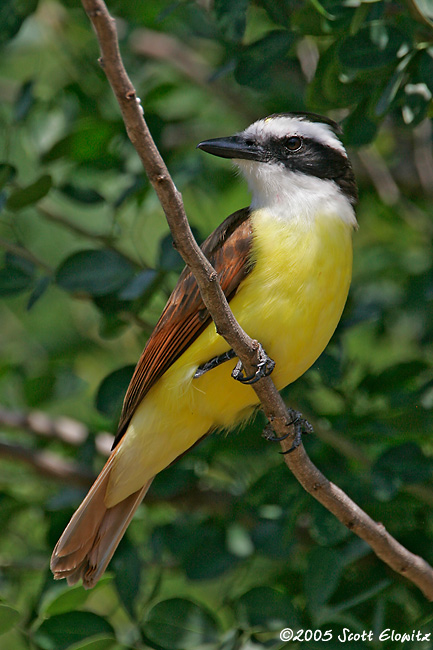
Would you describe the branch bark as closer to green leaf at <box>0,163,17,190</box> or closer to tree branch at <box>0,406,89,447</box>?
green leaf at <box>0,163,17,190</box>

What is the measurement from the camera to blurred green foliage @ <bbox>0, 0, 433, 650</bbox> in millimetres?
3029

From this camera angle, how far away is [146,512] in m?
4.11

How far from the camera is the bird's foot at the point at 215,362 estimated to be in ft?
9.71

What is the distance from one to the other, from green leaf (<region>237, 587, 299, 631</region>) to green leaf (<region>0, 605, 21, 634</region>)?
813 mm

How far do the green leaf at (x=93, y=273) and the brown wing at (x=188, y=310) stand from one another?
317 mm

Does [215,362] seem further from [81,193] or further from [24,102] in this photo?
[24,102]

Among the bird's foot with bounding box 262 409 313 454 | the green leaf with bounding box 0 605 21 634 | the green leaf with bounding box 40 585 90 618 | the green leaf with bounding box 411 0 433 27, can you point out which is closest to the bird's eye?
the green leaf with bounding box 411 0 433 27

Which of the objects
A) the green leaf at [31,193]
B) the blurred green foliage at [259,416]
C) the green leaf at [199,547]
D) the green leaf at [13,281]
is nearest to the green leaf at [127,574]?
the blurred green foliage at [259,416]

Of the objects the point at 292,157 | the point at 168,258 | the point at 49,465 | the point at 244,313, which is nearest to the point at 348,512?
the point at 244,313

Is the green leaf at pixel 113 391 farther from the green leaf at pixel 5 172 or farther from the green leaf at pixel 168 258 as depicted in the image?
the green leaf at pixel 5 172

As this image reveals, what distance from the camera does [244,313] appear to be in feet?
9.70

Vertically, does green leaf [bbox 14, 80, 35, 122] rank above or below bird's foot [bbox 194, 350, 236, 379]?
above

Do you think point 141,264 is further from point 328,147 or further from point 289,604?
point 289,604

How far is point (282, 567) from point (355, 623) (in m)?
0.93
